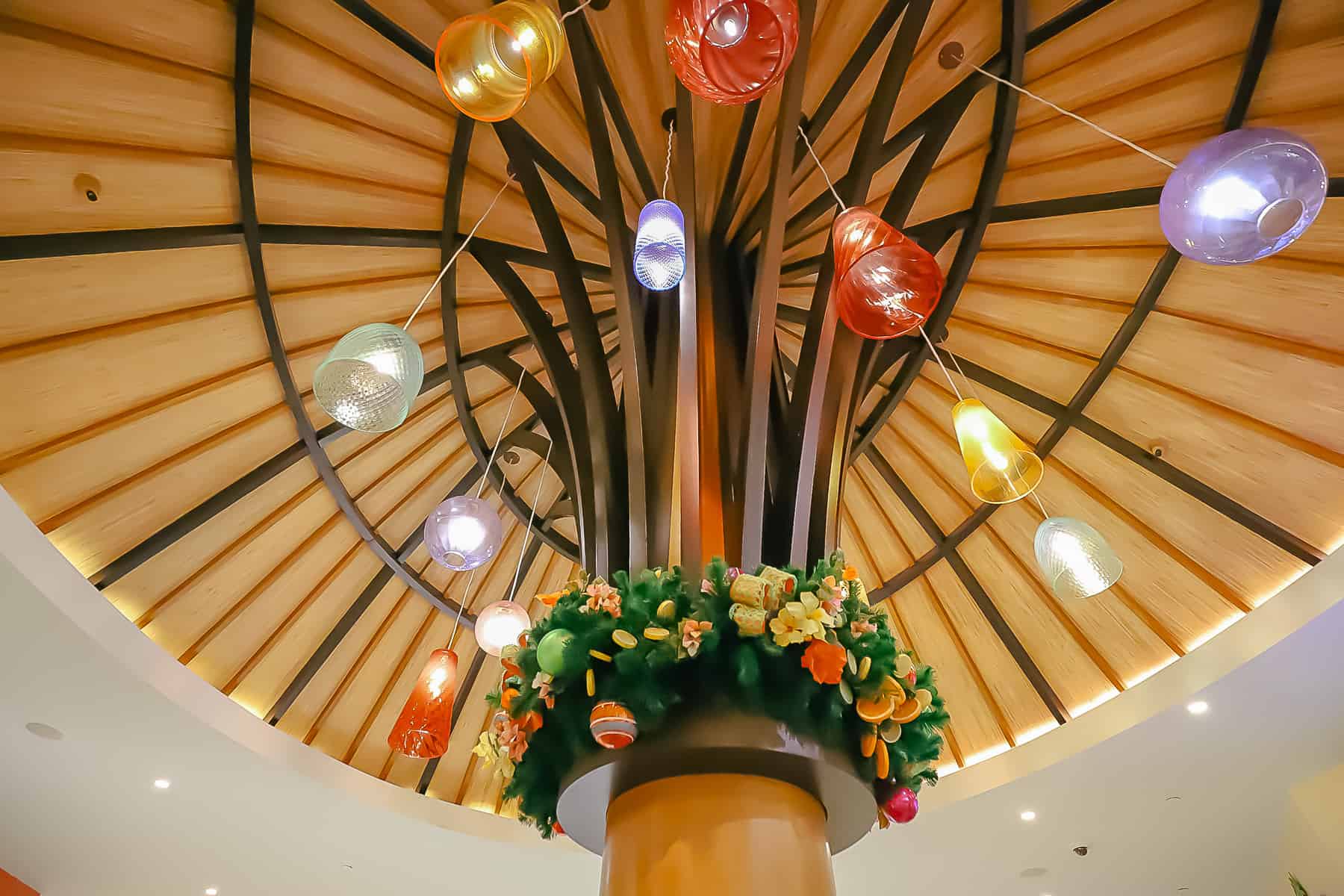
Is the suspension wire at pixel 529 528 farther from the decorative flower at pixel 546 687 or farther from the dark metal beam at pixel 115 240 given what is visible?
the decorative flower at pixel 546 687

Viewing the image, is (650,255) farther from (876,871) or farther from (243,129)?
(876,871)

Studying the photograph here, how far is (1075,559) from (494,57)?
129 inches

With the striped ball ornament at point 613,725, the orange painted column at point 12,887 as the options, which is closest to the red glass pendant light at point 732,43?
the striped ball ornament at point 613,725

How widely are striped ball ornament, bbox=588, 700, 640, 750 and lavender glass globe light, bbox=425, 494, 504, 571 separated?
1.58m

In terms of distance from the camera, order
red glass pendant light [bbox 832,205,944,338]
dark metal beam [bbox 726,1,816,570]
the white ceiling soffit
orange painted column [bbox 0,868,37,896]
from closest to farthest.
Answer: red glass pendant light [bbox 832,205,944,338]
dark metal beam [bbox 726,1,816,570]
the white ceiling soffit
orange painted column [bbox 0,868,37,896]

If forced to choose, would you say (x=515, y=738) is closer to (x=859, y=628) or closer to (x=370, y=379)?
(x=859, y=628)

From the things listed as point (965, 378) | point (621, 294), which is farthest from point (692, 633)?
point (965, 378)

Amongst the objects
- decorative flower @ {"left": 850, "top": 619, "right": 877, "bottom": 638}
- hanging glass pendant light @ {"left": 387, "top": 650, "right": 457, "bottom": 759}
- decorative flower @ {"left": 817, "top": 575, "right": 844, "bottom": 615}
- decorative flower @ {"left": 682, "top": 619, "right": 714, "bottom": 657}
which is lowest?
decorative flower @ {"left": 682, "top": 619, "right": 714, "bottom": 657}

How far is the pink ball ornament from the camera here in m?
3.07

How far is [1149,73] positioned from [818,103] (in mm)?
1904

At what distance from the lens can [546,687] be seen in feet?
9.93

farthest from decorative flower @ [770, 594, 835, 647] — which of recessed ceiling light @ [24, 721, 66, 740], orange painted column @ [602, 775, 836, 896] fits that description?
recessed ceiling light @ [24, 721, 66, 740]

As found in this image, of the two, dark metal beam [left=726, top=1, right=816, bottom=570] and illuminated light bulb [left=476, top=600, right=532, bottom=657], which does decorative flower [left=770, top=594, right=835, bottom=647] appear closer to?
dark metal beam [left=726, top=1, right=816, bottom=570]

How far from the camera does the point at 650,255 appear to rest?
359cm
